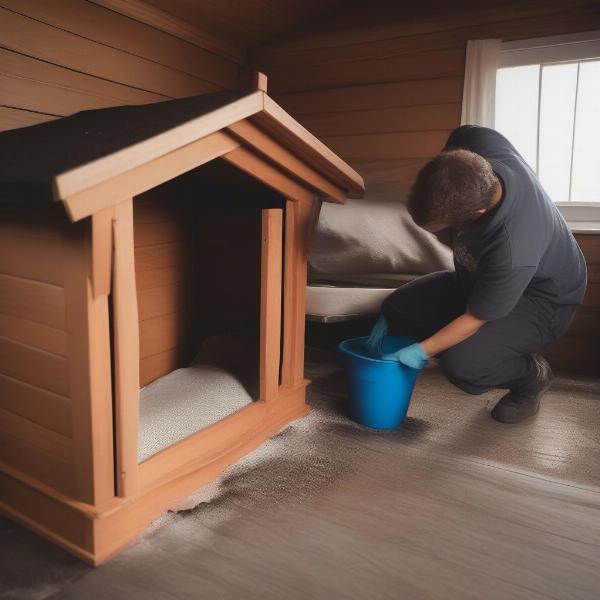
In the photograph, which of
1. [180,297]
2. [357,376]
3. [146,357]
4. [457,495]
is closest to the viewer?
[457,495]

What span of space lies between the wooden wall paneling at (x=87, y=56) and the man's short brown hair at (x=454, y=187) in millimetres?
1423

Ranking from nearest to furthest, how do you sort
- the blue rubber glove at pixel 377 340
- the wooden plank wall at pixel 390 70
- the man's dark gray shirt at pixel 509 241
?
the man's dark gray shirt at pixel 509 241
the blue rubber glove at pixel 377 340
the wooden plank wall at pixel 390 70

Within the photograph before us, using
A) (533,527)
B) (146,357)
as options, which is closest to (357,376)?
(533,527)

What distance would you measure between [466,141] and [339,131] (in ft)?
3.81

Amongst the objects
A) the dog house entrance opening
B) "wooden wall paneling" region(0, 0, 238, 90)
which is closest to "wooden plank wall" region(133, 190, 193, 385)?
the dog house entrance opening

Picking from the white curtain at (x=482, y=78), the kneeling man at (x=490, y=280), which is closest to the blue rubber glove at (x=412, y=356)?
the kneeling man at (x=490, y=280)

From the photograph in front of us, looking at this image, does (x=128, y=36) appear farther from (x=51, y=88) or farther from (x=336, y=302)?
(x=336, y=302)

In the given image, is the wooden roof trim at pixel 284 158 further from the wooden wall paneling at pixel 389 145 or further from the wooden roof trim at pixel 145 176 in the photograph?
the wooden wall paneling at pixel 389 145

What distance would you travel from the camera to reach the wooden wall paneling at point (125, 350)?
1213 millimetres

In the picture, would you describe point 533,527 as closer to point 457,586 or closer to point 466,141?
point 457,586

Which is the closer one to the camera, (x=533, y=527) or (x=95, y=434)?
(x=95, y=434)

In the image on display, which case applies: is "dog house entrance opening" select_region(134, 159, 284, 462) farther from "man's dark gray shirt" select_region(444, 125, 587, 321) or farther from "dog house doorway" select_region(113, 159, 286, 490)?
"man's dark gray shirt" select_region(444, 125, 587, 321)

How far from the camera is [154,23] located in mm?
2510

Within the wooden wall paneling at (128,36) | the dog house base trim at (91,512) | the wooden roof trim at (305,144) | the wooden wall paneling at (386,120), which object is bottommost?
the dog house base trim at (91,512)
